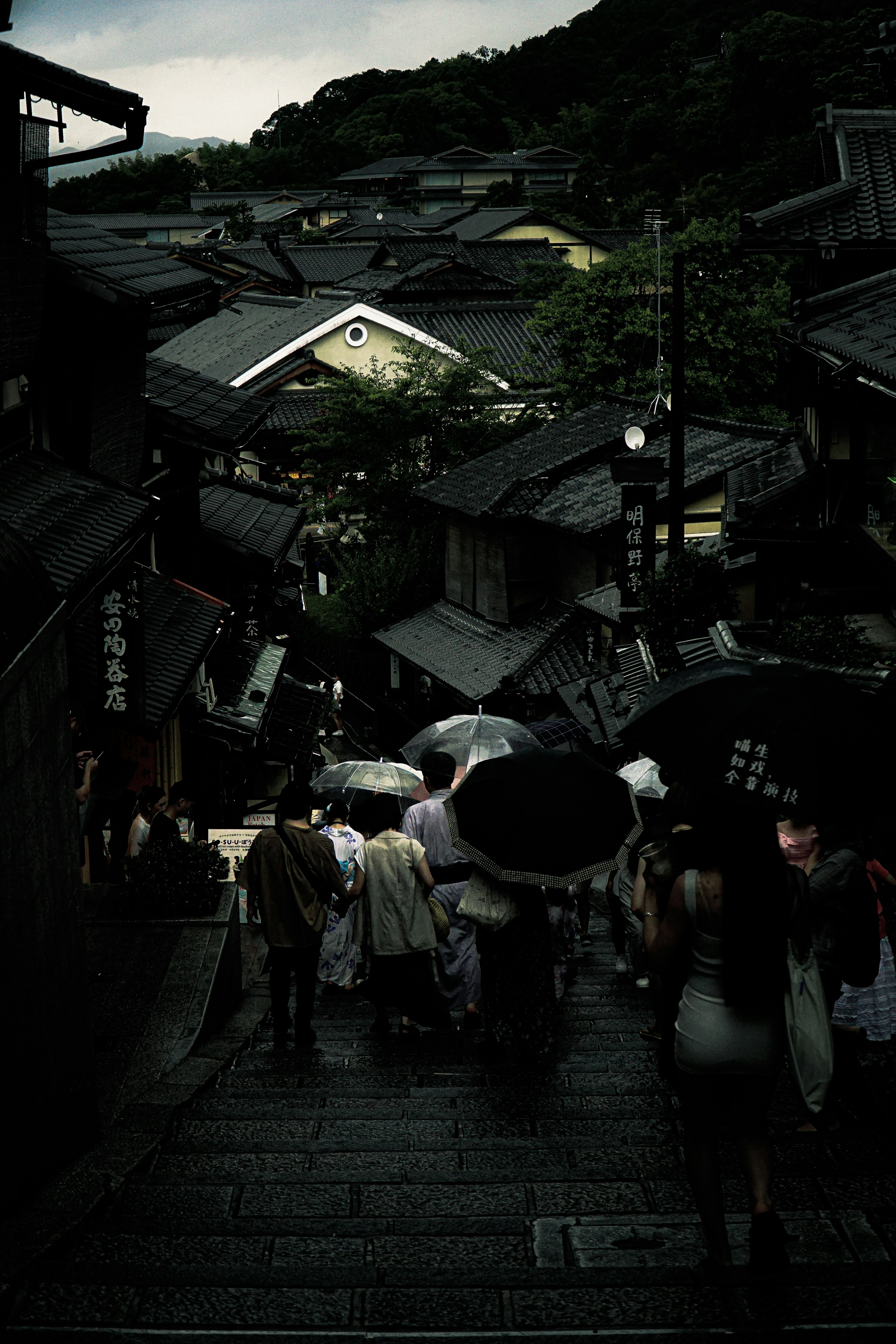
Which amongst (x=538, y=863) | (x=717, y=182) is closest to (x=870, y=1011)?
(x=538, y=863)

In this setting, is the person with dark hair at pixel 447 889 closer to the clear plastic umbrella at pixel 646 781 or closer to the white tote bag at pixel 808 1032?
the clear plastic umbrella at pixel 646 781

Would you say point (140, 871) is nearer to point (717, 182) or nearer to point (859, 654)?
point (859, 654)

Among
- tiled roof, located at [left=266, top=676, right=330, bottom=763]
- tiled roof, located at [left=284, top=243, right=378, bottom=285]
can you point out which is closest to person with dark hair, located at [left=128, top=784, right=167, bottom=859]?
tiled roof, located at [left=266, top=676, right=330, bottom=763]

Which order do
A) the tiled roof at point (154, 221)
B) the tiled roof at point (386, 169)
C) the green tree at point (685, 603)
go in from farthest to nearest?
the tiled roof at point (386, 169)
the tiled roof at point (154, 221)
the green tree at point (685, 603)

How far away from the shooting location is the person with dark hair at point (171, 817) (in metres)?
11.5

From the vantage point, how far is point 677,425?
60.3ft

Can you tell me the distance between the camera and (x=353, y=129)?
116 m

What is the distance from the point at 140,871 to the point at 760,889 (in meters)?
6.27

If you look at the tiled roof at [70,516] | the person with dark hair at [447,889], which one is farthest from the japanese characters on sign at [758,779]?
the tiled roof at [70,516]

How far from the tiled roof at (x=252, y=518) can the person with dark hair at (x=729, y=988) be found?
16440 mm

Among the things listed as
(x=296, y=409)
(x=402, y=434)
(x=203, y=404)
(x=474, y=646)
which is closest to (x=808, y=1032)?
(x=203, y=404)

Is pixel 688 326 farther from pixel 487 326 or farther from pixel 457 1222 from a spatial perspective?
pixel 457 1222

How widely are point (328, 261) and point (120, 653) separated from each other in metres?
60.7

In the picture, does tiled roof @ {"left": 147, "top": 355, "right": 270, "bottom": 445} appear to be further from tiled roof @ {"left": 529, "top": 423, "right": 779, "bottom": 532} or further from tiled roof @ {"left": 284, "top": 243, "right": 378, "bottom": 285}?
tiled roof @ {"left": 284, "top": 243, "right": 378, "bottom": 285}
